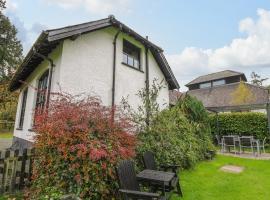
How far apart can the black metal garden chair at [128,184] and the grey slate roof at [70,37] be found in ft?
14.2

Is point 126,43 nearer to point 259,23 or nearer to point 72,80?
point 72,80

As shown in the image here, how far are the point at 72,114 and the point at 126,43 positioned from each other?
6.12 metres

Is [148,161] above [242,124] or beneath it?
beneath

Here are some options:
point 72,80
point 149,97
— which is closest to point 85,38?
point 72,80

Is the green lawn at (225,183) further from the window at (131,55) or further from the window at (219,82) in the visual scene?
the window at (219,82)

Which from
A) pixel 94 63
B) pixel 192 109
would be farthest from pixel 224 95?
pixel 94 63

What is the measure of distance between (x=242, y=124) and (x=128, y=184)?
1376 cm

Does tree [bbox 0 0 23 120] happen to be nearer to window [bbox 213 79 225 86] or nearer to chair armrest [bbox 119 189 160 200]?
chair armrest [bbox 119 189 160 200]

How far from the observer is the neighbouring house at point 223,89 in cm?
2023

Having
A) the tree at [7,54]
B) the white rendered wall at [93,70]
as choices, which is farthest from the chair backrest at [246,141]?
the tree at [7,54]

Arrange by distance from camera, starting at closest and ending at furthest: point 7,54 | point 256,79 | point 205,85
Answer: point 7,54, point 205,85, point 256,79

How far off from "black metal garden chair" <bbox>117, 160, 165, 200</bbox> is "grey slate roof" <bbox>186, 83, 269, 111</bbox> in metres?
18.3

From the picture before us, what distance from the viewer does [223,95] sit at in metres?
23.0

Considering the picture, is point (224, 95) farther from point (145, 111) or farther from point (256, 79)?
point (256, 79)
